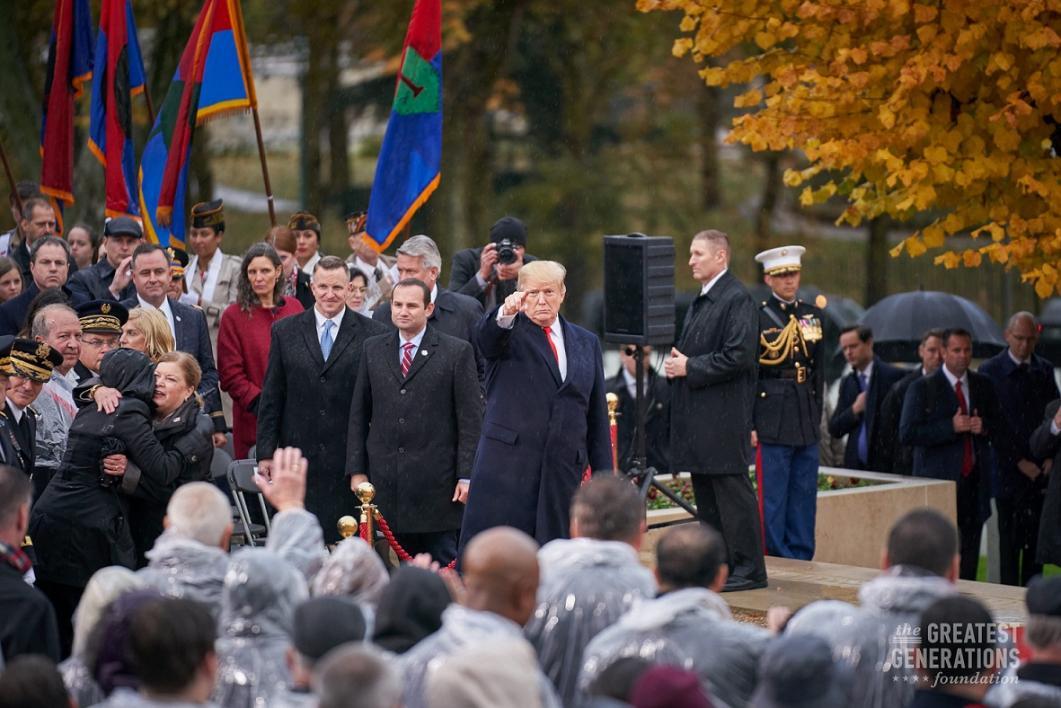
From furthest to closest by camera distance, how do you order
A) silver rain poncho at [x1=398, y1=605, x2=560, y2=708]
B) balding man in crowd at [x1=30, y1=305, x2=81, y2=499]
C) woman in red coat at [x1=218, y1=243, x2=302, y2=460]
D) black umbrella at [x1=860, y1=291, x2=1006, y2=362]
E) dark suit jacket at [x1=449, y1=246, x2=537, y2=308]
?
1. black umbrella at [x1=860, y1=291, x2=1006, y2=362]
2. dark suit jacket at [x1=449, y1=246, x2=537, y2=308]
3. woman in red coat at [x1=218, y1=243, x2=302, y2=460]
4. balding man in crowd at [x1=30, y1=305, x2=81, y2=499]
5. silver rain poncho at [x1=398, y1=605, x2=560, y2=708]

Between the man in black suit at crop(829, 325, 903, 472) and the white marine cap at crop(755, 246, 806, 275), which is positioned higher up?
the white marine cap at crop(755, 246, 806, 275)

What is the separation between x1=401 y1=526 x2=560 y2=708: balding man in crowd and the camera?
5273mm

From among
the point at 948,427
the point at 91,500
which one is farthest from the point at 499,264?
the point at 91,500

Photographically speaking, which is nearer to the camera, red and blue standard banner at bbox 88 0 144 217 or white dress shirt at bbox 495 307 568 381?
white dress shirt at bbox 495 307 568 381

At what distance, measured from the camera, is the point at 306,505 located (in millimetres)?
10539

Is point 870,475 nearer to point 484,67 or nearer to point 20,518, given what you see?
point 20,518

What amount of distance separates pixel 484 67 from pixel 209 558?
2462 cm

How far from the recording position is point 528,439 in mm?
9438

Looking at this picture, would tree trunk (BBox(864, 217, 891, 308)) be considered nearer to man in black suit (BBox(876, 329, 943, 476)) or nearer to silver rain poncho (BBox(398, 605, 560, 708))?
man in black suit (BBox(876, 329, 943, 476))

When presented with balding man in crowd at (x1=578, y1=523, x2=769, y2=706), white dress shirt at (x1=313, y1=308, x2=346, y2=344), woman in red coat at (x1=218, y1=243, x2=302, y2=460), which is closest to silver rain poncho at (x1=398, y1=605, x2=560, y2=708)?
balding man in crowd at (x1=578, y1=523, x2=769, y2=706)

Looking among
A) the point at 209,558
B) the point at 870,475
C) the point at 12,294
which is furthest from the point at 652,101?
the point at 209,558

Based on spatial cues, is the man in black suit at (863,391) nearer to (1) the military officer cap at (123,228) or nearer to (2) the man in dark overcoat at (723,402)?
(2) the man in dark overcoat at (723,402)

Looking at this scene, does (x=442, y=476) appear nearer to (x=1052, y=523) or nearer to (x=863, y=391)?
(x=1052, y=523)

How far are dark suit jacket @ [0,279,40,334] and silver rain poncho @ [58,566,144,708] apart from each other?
6.02 meters
